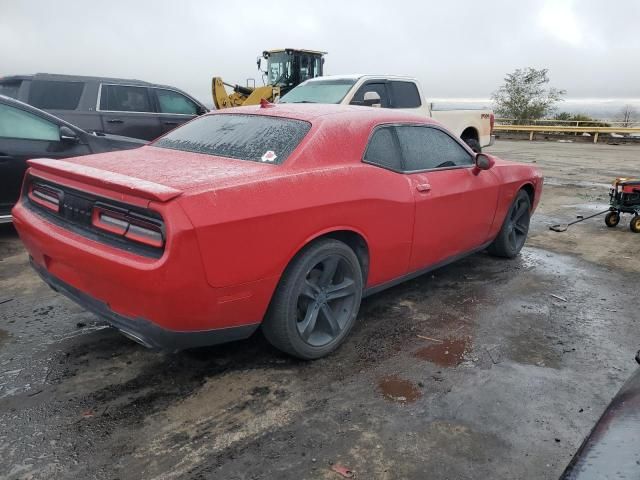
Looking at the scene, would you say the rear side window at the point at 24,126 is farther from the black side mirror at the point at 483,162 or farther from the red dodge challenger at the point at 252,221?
the black side mirror at the point at 483,162

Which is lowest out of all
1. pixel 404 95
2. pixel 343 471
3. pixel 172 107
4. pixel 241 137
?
pixel 343 471

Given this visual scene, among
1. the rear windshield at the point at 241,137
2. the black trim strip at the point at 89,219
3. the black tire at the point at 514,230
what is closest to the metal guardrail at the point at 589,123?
the black tire at the point at 514,230

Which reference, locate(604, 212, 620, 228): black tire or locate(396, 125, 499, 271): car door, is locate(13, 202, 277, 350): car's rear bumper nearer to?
locate(396, 125, 499, 271): car door

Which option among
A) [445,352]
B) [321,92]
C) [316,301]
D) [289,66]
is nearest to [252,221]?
[316,301]

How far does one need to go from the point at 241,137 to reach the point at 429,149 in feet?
4.86

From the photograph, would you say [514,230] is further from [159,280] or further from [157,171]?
[159,280]

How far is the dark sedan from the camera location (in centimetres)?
532

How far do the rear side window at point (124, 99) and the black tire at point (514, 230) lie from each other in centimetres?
644

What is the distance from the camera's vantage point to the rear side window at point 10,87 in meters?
8.03

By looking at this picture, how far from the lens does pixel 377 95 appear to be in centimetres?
791

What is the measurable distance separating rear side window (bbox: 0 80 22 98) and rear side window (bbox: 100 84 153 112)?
4.11ft

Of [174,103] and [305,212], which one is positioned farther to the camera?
[174,103]

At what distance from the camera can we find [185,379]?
2867 mm

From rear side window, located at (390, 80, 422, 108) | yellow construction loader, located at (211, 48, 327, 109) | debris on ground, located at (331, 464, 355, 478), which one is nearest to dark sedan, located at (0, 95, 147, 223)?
debris on ground, located at (331, 464, 355, 478)
